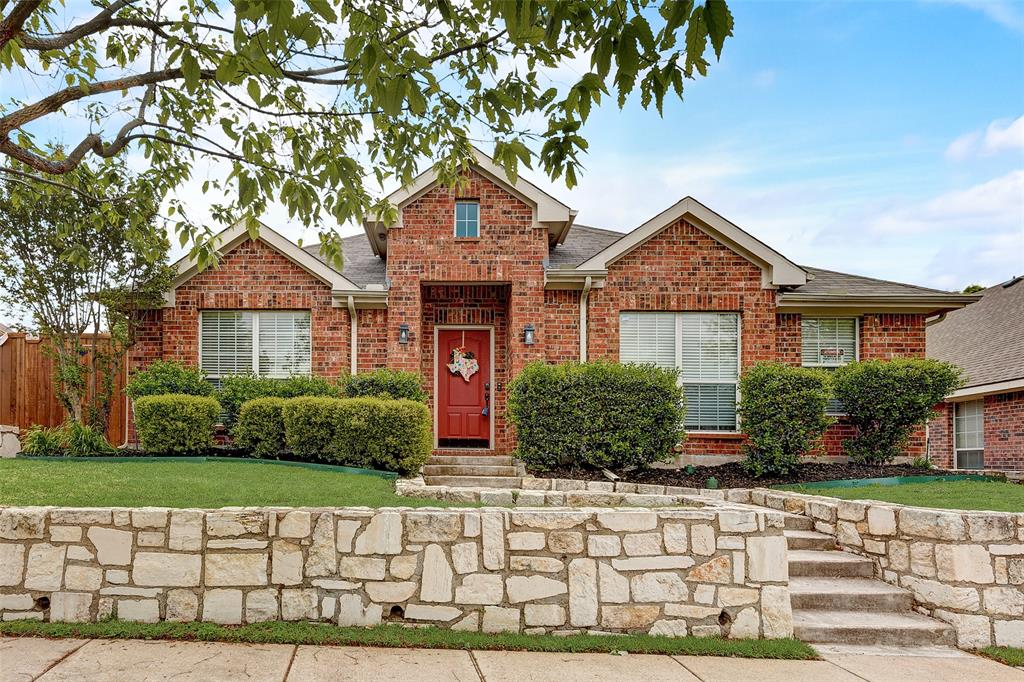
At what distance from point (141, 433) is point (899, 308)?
1228 cm

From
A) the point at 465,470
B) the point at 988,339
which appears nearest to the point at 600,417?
the point at 465,470

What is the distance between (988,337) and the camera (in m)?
18.3

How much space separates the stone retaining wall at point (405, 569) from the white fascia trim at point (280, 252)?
6.67 metres

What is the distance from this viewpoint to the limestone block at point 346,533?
16.5 ft

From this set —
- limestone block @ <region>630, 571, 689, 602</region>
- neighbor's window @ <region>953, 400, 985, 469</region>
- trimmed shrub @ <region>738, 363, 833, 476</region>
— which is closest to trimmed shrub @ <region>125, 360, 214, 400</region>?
limestone block @ <region>630, 571, 689, 602</region>

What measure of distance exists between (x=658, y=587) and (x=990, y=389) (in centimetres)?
1442

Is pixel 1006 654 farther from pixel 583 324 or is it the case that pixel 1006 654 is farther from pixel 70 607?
pixel 583 324

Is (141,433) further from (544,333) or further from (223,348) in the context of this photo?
(544,333)

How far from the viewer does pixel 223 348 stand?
38.0ft

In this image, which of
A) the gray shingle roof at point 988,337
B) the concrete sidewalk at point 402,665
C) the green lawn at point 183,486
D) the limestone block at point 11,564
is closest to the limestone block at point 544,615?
the concrete sidewalk at point 402,665

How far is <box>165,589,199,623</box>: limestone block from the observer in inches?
193

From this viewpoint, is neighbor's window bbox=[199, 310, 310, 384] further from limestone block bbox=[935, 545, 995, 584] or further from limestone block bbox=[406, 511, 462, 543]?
limestone block bbox=[935, 545, 995, 584]

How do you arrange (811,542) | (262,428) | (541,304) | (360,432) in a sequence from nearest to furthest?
1. (811,542)
2. (360,432)
3. (262,428)
4. (541,304)

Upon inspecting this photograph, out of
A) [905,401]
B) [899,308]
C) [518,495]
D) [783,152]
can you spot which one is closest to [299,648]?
[518,495]
